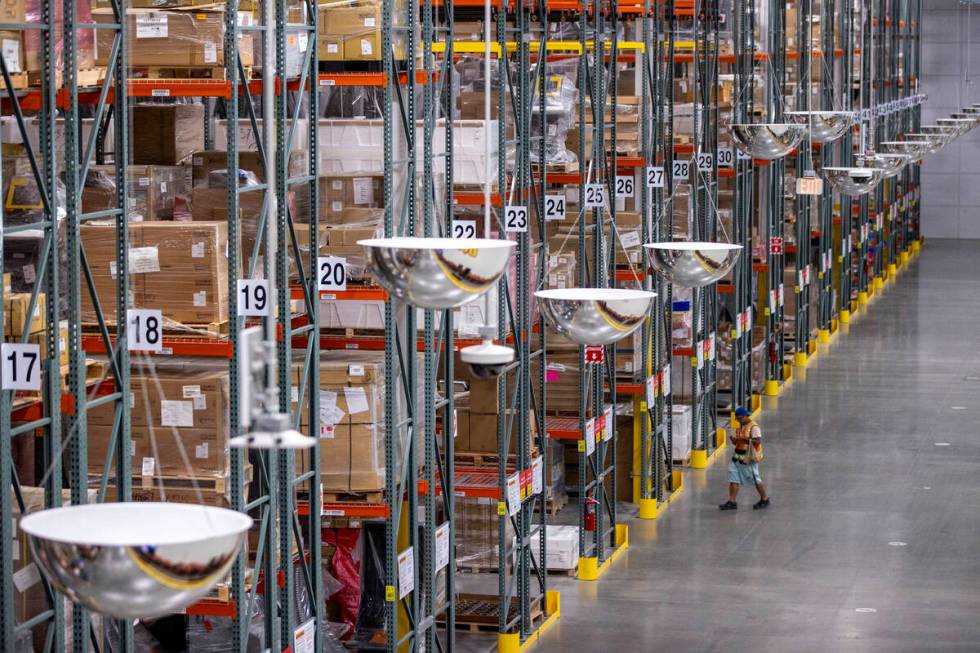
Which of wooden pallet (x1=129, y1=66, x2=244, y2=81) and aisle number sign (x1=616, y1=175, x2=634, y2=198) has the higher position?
wooden pallet (x1=129, y1=66, x2=244, y2=81)

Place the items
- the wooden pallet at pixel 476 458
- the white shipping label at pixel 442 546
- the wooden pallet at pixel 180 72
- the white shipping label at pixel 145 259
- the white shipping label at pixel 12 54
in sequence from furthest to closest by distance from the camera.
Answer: the wooden pallet at pixel 476 458, the white shipping label at pixel 442 546, the wooden pallet at pixel 180 72, the white shipping label at pixel 145 259, the white shipping label at pixel 12 54

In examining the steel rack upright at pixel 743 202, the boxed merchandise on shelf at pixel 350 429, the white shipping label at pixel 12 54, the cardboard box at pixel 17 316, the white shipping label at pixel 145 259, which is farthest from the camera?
the steel rack upright at pixel 743 202

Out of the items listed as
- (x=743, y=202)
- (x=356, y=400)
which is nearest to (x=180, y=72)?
(x=356, y=400)

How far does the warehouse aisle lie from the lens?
46.1ft

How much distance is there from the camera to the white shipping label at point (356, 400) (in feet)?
36.8

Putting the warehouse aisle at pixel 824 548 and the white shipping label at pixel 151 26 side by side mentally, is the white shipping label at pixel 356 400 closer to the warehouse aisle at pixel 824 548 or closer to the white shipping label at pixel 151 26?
the white shipping label at pixel 151 26

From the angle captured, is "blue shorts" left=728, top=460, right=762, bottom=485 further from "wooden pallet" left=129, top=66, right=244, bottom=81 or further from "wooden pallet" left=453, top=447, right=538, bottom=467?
"wooden pallet" left=129, top=66, right=244, bottom=81

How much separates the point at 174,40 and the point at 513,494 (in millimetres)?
5090

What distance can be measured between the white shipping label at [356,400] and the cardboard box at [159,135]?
225 cm

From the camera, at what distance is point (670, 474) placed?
1895 cm

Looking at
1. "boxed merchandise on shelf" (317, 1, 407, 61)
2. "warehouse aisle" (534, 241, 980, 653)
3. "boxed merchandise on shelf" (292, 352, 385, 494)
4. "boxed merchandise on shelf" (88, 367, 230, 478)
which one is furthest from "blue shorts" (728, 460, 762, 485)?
"boxed merchandise on shelf" (88, 367, 230, 478)

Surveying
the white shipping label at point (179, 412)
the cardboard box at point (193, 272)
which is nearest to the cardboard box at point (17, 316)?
the cardboard box at point (193, 272)

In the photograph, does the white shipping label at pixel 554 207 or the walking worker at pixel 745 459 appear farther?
the walking worker at pixel 745 459

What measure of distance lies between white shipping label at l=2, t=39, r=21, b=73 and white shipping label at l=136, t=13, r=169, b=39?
1693mm
